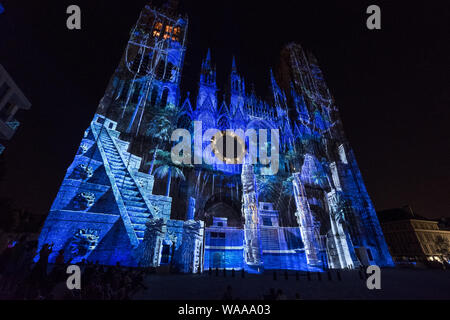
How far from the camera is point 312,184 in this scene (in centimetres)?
2578

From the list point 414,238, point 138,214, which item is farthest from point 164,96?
point 414,238

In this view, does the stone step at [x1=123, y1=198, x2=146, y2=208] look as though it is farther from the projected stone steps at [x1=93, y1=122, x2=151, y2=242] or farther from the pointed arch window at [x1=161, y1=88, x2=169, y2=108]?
the pointed arch window at [x1=161, y1=88, x2=169, y2=108]

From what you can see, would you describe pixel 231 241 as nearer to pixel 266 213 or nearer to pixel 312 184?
pixel 266 213

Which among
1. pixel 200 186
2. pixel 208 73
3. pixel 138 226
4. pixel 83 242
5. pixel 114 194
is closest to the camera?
pixel 83 242

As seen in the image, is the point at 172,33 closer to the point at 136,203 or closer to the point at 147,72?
the point at 147,72

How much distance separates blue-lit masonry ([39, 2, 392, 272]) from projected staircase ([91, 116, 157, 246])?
0.27 feet

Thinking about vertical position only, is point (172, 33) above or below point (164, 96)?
above

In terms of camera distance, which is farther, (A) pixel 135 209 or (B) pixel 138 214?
(A) pixel 135 209

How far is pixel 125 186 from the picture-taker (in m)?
14.2

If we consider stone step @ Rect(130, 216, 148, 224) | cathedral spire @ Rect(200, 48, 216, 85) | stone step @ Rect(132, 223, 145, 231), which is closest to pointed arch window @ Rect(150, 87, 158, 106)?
cathedral spire @ Rect(200, 48, 216, 85)

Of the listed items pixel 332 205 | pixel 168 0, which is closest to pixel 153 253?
pixel 332 205

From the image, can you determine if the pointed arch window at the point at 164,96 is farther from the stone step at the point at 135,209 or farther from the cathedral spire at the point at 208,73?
the stone step at the point at 135,209

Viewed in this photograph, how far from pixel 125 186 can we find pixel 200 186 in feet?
28.7
